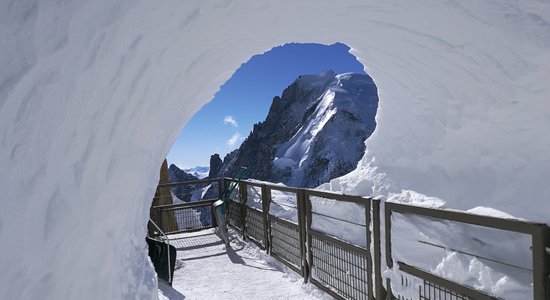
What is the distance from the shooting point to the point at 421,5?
3.21 meters

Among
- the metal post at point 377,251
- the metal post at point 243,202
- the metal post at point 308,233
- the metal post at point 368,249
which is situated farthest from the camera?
the metal post at point 243,202

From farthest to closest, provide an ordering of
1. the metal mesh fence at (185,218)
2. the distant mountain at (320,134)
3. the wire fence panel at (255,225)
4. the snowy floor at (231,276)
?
the distant mountain at (320,134) < the metal mesh fence at (185,218) < the wire fence panel at (255,225) < the snowy floor at (231,276)

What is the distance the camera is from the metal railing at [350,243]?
2570mm

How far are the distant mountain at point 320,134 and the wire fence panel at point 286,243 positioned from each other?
1439 inches

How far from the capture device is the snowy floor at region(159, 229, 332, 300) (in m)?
5.44

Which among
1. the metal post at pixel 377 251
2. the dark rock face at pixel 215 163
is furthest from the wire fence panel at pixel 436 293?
the dark rock face at pixel 215 163

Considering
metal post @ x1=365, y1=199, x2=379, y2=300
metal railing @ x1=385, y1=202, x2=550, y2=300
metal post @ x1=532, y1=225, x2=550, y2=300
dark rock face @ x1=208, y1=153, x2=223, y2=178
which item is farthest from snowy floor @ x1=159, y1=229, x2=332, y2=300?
dark rock face @ x1=208, y1=153, x2=223, y2=178

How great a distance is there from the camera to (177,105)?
326 centimetres

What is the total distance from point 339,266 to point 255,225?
334 centimetres

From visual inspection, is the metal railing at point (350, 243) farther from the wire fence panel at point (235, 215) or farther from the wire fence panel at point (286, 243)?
the wire fence panel at point (235, 215)

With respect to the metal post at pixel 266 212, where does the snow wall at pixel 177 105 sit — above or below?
above

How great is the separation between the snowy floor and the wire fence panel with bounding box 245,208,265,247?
21 centimetres

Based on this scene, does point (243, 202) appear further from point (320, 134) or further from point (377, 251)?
point (320, 134)

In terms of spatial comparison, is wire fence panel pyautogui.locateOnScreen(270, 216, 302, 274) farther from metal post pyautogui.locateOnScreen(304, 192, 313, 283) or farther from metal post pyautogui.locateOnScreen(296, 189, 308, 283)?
metal post pyautogui.locateOnScreen(304, 192, 313, 283)
